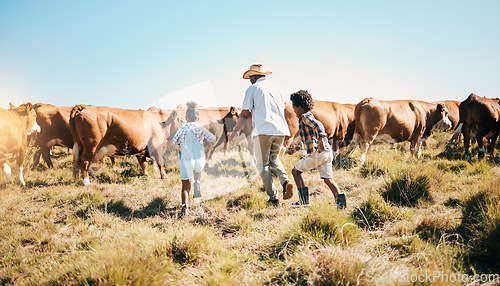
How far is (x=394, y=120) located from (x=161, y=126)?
7869 millimetres

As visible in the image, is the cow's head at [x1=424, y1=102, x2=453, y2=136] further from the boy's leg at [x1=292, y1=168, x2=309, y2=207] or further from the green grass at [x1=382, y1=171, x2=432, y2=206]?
the boy's leg at [x1=292, y1=168, x2=309, y2=207]

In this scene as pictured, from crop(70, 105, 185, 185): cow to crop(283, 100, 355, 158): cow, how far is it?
139 inches

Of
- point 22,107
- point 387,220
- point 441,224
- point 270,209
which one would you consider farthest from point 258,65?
point 22,107

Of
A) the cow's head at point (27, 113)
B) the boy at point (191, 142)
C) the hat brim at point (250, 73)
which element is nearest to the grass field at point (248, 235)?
the boy at point (191, 142)

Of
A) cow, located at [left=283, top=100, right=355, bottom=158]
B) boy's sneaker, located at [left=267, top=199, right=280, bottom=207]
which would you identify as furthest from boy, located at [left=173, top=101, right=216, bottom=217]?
cow, located at [left=283, top=100, right=355, bottom=158]

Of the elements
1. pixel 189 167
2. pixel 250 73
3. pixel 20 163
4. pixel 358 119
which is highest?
pixel 250 73

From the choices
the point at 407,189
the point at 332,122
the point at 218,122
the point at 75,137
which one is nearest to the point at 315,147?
the point at 407,189

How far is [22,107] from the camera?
721 cm

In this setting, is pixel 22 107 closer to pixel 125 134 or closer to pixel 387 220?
pixel 125 134

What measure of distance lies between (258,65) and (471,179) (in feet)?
17.0

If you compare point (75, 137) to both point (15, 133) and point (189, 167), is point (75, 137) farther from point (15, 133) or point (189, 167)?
point (189, 167)

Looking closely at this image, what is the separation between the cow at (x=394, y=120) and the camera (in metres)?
8.73

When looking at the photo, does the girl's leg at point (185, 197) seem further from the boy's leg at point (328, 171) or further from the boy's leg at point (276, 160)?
the boy's leg at point (328, 171)

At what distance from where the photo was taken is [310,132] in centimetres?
414
